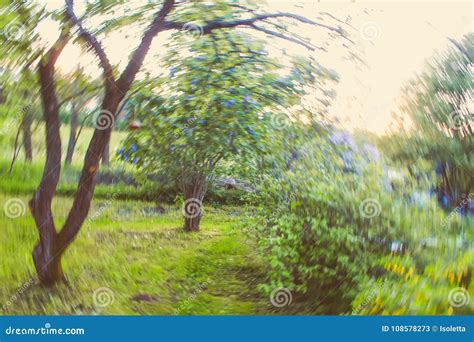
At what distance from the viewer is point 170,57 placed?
3.57 m

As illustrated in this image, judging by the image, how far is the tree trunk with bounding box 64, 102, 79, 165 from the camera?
3469 mm

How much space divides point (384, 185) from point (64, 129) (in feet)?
8.01

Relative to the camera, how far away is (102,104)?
3.47m

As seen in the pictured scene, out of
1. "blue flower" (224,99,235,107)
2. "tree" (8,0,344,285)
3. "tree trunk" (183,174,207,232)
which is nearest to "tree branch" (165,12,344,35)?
"tree" (8,0,344,285)

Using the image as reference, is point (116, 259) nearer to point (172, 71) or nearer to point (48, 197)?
point (48, 197)

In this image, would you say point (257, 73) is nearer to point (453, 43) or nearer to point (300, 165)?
point (300, 165)

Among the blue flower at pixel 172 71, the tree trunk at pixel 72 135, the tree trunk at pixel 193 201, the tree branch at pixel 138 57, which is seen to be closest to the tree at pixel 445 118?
the tree trunk at pixel 193 201

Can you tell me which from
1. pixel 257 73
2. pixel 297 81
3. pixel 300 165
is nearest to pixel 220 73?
pixel 257 73

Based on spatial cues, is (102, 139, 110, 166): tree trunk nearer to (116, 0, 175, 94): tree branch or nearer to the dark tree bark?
the dark tree bark

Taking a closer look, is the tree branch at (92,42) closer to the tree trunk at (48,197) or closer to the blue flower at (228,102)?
the tree trunk at (48,197)

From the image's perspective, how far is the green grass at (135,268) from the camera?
11.0 feet

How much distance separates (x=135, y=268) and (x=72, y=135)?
3.66 feet

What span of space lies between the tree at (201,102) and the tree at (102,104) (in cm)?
15

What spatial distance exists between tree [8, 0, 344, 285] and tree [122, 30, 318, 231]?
0.49ft
